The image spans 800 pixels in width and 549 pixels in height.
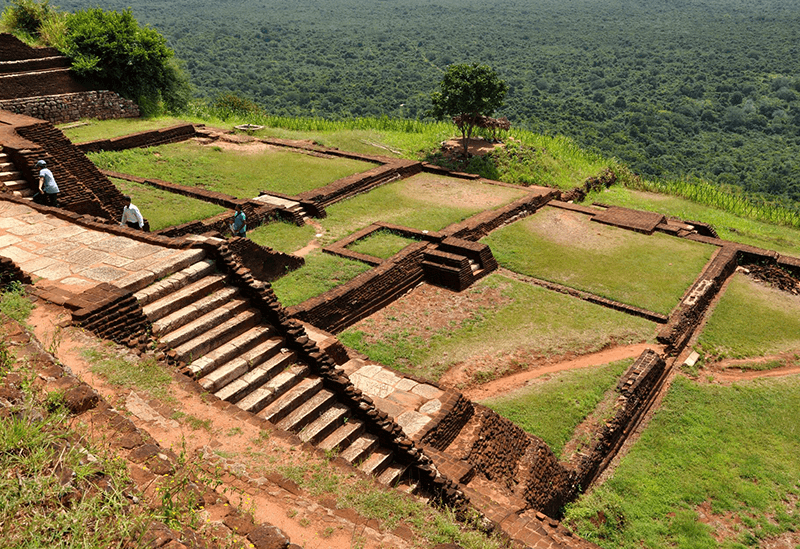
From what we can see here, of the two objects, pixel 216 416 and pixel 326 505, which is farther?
pixel 216 416

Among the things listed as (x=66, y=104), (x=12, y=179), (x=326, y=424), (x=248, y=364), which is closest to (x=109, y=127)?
(x=66, y=104)

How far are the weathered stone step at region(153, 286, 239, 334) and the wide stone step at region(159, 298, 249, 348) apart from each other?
0.04 meters

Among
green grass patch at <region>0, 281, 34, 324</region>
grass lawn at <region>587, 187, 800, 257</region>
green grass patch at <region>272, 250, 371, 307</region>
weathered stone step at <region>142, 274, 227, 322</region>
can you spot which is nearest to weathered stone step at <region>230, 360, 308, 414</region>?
weathered stone step at <region>142, 274, 227, 322</region>

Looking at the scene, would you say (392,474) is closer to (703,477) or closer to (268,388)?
(268,388)

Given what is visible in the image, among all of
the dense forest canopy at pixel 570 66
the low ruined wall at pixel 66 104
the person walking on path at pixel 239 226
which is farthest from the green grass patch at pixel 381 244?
the dense forest canopy at pixel 570 66

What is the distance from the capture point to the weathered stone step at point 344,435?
634 cm

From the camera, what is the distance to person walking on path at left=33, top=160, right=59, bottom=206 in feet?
34.4

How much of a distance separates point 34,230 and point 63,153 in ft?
15.7

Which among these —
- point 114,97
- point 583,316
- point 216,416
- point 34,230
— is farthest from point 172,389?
point 114,97

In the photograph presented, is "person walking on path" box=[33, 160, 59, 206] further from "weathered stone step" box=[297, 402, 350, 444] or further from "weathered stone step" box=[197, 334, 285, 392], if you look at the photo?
"weathered stone step" box=[297, 402, 350, 444]

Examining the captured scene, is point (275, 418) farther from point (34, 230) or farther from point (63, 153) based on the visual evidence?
point (63, 153)

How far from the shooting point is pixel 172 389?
5.79 meters

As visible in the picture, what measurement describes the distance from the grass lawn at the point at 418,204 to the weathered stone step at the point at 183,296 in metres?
7.01

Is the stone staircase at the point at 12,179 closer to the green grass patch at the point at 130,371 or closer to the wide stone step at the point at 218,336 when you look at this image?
the wide stone step at the point at 218,336
